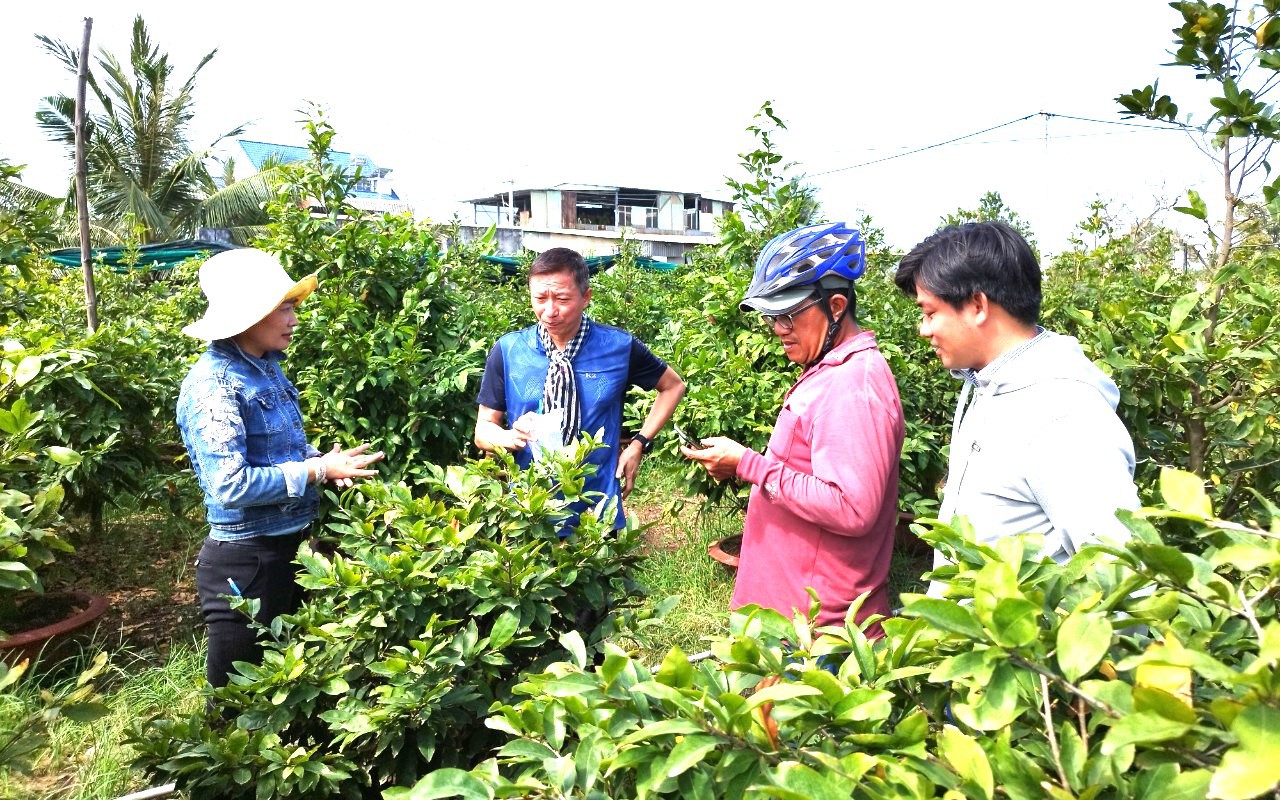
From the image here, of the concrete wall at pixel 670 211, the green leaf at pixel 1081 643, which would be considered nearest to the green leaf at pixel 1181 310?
the green leaf at pixel 1081 643

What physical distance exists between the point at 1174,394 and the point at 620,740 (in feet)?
6.42

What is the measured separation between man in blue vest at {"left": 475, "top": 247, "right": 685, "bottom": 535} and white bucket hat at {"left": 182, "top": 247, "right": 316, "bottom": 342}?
75 cm

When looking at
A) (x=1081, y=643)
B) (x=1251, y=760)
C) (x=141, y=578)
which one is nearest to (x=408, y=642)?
(x=1081, y=643)

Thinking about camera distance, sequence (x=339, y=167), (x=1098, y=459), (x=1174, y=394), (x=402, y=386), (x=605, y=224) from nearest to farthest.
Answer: (x=1098, y=459) < (x=1174, y=394) < (x=402, y=386) < (x=339, y=167) < (x=605, y=224)

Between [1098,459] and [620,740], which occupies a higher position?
[1098,459]

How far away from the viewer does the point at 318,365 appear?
3.79 meters

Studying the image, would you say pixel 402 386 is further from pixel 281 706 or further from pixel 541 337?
pixel 281 706

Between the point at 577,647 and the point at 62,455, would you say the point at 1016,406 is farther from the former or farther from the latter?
the point at 62,455

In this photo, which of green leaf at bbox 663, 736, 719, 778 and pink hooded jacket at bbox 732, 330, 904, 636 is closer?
green leaf at bbox 663, 736, 719, 778

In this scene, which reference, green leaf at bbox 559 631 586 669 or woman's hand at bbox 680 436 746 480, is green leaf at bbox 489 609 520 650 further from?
woman's hand at bbox 680 436 746 480

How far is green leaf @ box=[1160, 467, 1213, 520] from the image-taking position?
0.84 metres

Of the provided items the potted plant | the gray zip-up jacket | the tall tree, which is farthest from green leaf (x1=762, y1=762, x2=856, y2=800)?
the tall tree

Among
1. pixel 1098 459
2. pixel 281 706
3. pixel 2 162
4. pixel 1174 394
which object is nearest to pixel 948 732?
pixel 1098 459

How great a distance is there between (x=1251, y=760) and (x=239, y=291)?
254 centimetres
